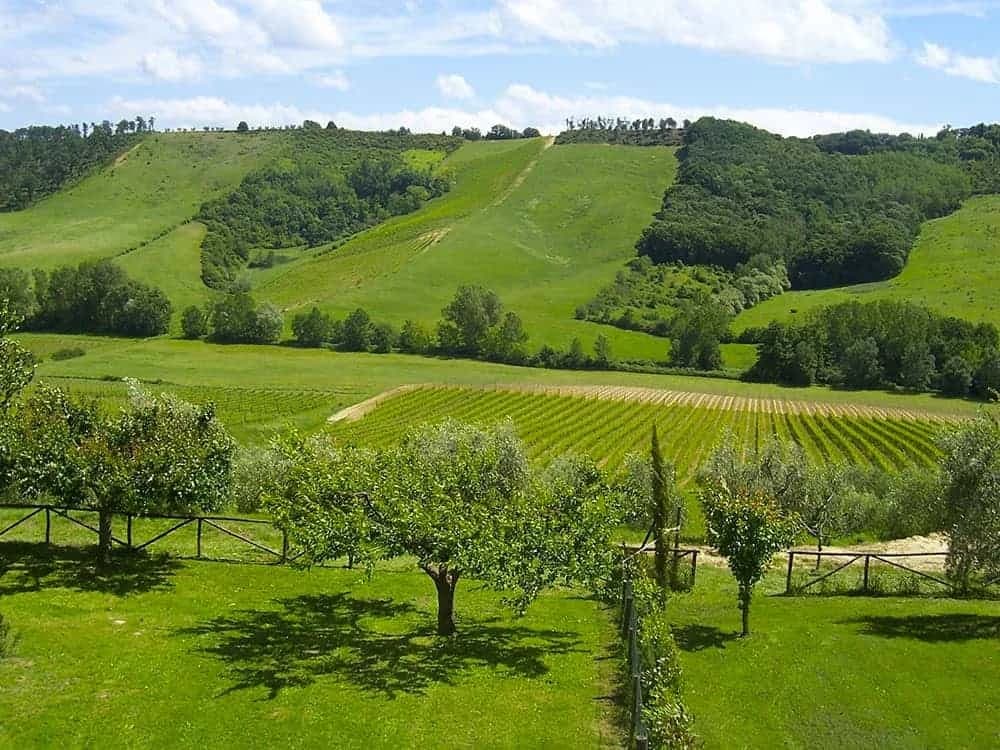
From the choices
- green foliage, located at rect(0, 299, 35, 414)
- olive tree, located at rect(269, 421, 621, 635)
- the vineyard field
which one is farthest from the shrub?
olive tree, located at rect(269, 421, 621, 635)

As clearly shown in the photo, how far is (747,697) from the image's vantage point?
2488cm

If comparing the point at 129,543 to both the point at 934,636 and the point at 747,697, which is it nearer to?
the point at 747,697

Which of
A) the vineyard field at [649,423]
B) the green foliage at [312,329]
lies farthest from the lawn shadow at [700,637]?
the green foliage at [312,329]

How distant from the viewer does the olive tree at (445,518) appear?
1030 inches

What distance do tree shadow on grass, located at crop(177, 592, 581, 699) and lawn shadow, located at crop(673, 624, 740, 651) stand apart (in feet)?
12.4

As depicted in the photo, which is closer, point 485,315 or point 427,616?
point 427,616

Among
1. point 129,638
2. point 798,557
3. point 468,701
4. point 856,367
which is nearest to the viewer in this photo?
point 468,701

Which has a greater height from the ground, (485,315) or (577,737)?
(485,315)

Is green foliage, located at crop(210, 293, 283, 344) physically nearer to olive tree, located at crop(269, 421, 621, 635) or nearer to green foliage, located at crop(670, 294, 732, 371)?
green foliage, located at crop(670, 294, 732, 371)

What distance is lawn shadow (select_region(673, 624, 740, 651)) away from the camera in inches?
1163

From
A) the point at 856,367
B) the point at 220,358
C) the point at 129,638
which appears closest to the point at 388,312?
the point at 220,358

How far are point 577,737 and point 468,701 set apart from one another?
3488 mm

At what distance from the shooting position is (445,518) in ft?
86.9

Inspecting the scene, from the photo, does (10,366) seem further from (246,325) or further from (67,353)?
(246,325)
